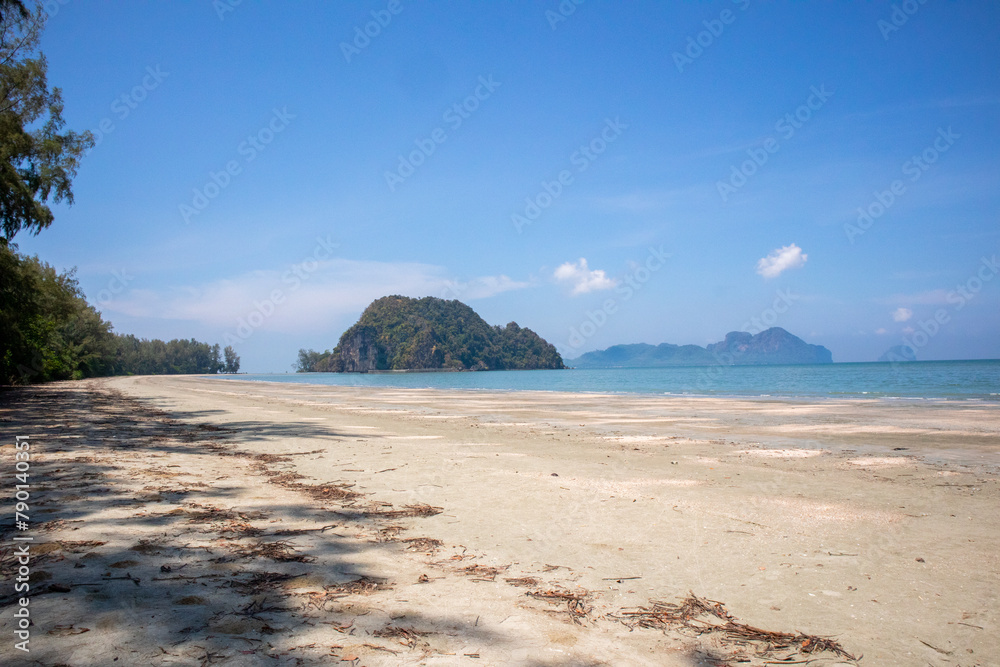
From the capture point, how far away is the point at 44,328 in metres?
37.9

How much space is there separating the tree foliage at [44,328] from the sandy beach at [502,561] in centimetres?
1463

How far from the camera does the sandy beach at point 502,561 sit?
280 cm

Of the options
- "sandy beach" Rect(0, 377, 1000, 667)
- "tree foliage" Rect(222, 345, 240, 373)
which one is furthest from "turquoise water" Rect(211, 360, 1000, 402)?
"tree foliage" Rect(222, 345, 240, 373)

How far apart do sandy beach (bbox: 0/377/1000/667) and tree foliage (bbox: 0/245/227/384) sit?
576 inches

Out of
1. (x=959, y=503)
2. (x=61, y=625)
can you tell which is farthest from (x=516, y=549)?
(x=959, y=503)

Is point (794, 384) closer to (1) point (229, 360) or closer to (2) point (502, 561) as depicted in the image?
(2) point (502, 561)

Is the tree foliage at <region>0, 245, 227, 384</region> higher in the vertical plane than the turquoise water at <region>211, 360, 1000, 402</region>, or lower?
higher

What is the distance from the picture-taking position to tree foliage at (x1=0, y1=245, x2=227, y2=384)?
1977 cm

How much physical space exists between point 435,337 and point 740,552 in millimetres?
182593

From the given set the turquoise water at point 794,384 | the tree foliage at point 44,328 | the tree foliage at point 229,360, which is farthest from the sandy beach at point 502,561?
the tree foliage at point 229,360

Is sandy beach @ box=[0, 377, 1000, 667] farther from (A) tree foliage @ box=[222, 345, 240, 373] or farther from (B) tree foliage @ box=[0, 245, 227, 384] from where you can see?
(A) tree foliage @ box=[222, 345, 240, 373]

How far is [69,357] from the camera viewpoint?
59812 mm

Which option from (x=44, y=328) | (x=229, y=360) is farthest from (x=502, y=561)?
(x=229, y=360)

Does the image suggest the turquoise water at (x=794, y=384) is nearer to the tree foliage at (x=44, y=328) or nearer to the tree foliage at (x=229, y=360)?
the tree foliage at (x=44, y=328)
